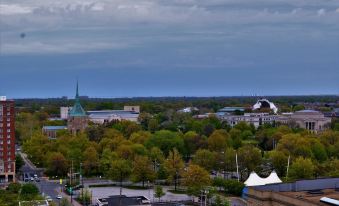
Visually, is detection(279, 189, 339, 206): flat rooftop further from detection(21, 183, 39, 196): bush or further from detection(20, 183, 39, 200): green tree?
detection(21, 183, 39, 196): bush

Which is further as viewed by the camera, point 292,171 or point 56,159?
point 56,159

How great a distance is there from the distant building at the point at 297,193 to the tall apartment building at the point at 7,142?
57285 millimetres

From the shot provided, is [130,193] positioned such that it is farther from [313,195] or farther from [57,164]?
[313,195]

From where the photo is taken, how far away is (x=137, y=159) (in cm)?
7956

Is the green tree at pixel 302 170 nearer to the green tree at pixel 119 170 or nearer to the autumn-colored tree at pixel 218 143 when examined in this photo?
the green tree at pixel 119 170

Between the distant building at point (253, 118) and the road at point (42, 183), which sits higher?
the distant building at point (253, 118)

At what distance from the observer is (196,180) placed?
225 feet

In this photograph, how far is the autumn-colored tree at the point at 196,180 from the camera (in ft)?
220

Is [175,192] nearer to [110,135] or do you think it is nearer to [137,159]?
[137,159]

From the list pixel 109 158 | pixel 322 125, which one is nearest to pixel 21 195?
pixel 109 158

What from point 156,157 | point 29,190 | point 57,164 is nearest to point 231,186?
point 156,157

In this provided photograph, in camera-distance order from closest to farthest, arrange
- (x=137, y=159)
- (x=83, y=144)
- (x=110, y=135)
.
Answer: (x=137, y=159)
(x=83, y=144)
(x=110, y=135)

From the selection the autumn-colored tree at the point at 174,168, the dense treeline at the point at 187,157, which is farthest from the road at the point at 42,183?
the autumn-colored tree at the point at 174,168

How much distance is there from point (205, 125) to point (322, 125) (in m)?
39.3
